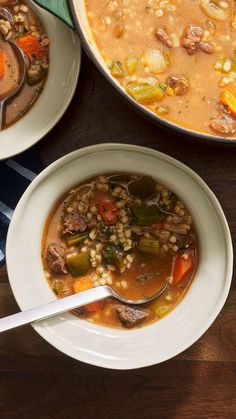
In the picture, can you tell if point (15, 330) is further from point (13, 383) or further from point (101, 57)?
point (101, 57)

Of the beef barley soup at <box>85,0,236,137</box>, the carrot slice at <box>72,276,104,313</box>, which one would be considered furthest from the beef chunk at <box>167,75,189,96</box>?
the carrot slice at <box>72,276,104,313</box>

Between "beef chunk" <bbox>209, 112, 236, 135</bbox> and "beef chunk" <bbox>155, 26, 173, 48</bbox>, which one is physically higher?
"beef chunk" <bbox>155, 26, 173, 48</bbox>

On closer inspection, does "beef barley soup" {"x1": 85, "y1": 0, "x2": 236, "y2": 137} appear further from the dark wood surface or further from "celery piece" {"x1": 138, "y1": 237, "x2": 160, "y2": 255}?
"celery piece" {"x1": 138, "y1": 237, "x2": 160, "y2": 255}

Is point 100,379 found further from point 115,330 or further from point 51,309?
point 51,309

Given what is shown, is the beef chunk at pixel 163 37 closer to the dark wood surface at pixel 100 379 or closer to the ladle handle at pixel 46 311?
the dark wood surface at pixel 100 379

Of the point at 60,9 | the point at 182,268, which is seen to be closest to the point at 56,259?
the point at 182,268

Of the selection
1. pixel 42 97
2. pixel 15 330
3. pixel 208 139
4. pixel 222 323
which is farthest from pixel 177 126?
pixel 15 330


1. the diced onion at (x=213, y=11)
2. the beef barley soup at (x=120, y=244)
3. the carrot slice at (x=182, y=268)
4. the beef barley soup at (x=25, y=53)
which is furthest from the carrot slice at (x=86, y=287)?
the diced onion at (x=213, y=11)
